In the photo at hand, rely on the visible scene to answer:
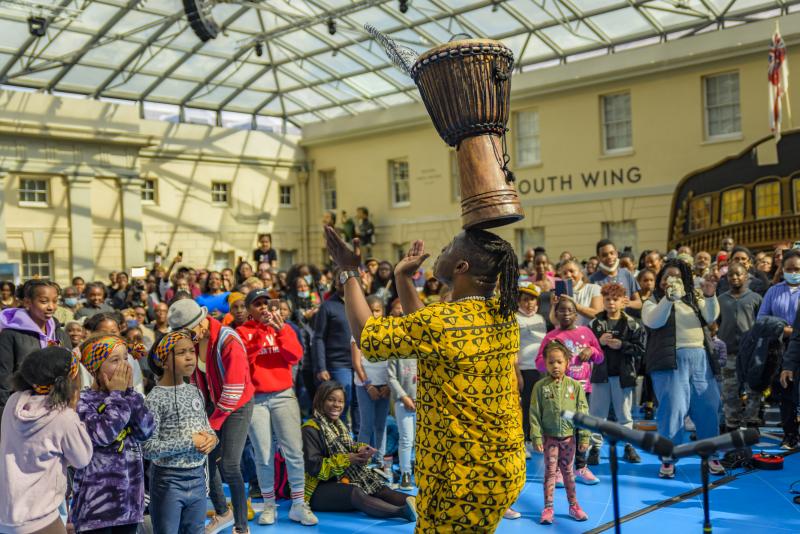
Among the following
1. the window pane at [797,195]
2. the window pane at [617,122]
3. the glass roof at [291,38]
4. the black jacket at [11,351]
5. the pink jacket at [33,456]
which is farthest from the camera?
the window pane at [617,122]

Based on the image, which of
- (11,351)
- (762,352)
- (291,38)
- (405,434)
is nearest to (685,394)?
(762,352)

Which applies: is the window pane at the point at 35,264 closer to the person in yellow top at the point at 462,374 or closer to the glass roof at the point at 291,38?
the glass roof at the point at 291,38

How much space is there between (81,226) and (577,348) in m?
18.1

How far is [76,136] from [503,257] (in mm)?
20703

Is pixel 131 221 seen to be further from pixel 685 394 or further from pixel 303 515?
pixel 685 394

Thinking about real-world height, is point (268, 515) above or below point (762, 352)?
below

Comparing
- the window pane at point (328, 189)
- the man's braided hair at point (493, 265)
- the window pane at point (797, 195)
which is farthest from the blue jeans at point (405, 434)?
the window pane at point (328, 189)

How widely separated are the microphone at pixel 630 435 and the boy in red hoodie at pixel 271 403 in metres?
3.99

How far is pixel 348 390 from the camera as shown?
778 centimetres

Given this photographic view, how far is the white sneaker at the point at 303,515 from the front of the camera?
6047 mm

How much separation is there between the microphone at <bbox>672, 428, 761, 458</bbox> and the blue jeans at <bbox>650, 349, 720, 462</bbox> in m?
4.61

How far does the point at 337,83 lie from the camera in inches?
964

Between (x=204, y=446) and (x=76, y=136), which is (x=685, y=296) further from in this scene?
(x=76, y=136)

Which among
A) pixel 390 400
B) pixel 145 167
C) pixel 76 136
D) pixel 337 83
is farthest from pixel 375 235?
pixel 390 400
